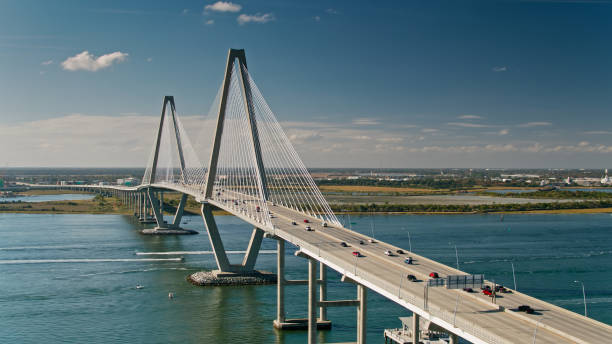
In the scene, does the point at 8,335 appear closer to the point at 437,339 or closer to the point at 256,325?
the point at 256,325

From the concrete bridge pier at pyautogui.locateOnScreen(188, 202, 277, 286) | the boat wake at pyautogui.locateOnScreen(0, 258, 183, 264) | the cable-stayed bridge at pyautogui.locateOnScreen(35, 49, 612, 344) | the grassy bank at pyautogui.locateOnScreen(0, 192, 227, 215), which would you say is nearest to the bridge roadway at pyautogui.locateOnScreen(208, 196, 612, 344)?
the cable-stayed bridge at pyautogui.locateOnScreen(35, 49, 612, 344)

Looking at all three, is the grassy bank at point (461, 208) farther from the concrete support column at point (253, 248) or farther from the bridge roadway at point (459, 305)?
the bridge roadway at point (459, 305)

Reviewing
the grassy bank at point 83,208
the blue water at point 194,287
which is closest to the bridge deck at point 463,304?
the blue water at point 194,287

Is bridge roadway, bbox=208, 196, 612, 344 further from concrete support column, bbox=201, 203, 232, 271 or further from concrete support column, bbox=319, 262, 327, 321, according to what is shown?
concrete support column, bbox=201, 203, 232, 271

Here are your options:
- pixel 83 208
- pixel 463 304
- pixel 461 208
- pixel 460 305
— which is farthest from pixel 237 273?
pixel 83 208

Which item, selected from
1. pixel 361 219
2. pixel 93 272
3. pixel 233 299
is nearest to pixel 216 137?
pixel 233 299

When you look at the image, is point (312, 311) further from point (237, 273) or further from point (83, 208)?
point (83, 208)
